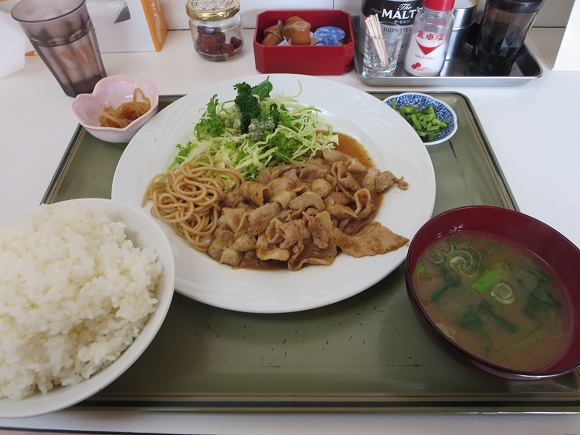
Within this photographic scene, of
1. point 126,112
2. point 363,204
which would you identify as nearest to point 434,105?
point 363,204

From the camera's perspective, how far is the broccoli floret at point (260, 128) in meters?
2.48

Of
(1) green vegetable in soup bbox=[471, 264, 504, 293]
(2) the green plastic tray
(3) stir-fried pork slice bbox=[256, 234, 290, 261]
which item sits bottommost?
(2) the green plastic tray

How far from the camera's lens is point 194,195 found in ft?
7.32

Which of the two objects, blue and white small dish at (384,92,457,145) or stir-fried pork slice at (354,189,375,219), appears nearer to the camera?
stir-fried pork slice at (354,189,375,219)

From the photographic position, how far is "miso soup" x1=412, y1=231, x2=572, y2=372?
1394 mm

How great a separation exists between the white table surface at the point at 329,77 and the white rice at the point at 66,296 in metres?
0.29

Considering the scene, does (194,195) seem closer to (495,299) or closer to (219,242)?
(219,242)

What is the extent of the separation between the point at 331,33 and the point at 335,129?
100 cm

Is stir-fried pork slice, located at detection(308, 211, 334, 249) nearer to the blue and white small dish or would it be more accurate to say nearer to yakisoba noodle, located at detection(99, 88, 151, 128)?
the blue and white small dish

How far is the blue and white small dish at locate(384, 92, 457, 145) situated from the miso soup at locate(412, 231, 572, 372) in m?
1.03

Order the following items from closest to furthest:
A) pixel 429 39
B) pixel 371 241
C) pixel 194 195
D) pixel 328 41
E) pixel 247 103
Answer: pixel 371 241 → pixel 194 195 → pixel 247 103 → pixel 429 39 → pixel 328 41

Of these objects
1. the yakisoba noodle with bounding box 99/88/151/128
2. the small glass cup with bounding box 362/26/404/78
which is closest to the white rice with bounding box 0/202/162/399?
the yakisoba noodle with bounding box 99/88/151/128

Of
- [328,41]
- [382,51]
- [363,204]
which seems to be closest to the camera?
[363,204]

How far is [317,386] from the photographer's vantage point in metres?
1.53
